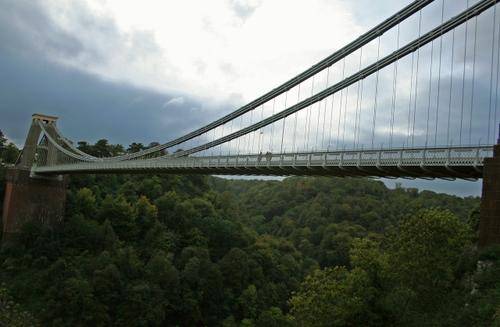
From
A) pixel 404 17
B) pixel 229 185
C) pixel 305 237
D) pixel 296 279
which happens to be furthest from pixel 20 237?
pixel 229 185

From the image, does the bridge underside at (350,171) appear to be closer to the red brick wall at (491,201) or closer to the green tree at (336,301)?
the red brick wall at (491,201)

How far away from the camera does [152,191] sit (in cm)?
4822

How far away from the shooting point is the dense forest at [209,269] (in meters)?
15.6

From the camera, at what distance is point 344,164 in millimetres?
18125

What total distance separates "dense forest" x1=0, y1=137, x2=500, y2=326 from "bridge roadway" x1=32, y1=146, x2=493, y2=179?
2.14m

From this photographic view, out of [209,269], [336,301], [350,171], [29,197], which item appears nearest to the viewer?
[336,301]

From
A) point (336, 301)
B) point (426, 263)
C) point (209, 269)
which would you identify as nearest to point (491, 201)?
point (426, 263)

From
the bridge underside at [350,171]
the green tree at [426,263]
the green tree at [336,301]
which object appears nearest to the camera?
the bridge underside at [350,171]

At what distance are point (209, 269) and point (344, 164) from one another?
63.0 ft

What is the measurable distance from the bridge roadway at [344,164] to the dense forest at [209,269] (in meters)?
2.14

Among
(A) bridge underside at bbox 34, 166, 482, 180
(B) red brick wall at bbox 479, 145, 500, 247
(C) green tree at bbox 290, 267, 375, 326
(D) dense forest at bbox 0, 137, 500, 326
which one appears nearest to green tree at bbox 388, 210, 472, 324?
(D) dense forest at bbox 0, 137, 500, 326

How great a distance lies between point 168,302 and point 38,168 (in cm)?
1386

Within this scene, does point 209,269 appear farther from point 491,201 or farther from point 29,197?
point 491,201

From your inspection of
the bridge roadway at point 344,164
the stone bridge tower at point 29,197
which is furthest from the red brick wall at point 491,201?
the stone bridge tower at point 29,197
